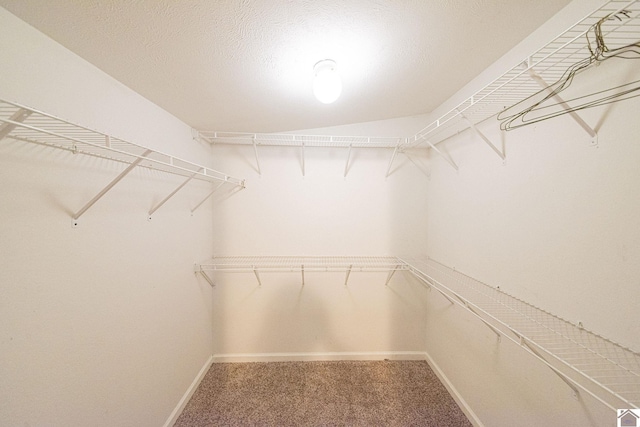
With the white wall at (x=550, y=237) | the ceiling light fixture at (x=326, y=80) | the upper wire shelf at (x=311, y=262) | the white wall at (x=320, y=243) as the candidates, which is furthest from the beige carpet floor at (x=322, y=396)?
the ceiling light fixture at (x=326, y=80)

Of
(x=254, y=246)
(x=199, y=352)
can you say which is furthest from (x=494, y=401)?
(x=199, y=352)

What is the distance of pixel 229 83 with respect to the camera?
117 centimetres

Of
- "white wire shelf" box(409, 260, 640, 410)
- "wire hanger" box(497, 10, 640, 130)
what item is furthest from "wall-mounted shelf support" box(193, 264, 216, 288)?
"wire hanger" box(497, 10, 640, 130)

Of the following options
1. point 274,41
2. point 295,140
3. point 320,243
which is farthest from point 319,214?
point 274,41

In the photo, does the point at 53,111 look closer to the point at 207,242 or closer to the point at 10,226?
the point at 10,226

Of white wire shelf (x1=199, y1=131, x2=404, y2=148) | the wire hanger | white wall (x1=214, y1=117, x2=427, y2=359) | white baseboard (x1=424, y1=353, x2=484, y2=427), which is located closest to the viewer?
the wire hanger

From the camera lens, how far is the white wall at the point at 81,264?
0.69 metres

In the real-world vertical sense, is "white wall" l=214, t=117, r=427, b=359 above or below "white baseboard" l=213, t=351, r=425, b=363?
above

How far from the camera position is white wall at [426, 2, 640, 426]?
733 mm

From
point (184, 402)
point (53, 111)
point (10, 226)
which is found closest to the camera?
point (10, 226)

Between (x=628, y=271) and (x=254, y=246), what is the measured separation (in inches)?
82.9

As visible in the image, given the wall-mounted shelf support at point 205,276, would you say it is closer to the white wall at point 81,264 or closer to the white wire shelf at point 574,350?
the white wall at point 81,264

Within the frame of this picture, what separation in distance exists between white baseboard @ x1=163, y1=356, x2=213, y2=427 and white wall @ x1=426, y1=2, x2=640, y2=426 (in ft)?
6.66

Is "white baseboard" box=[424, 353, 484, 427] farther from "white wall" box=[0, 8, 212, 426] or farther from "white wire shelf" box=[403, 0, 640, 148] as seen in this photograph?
"white wall" box=[0, 8, 212, 426]
